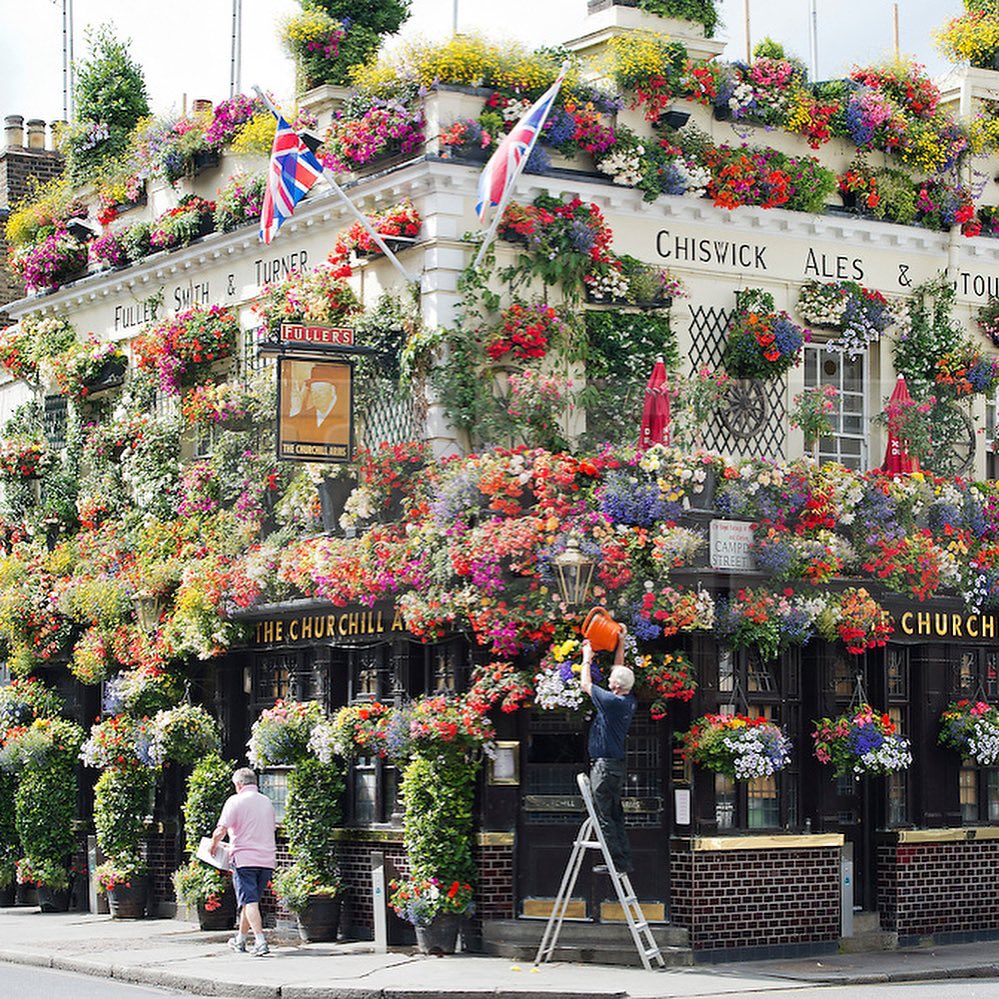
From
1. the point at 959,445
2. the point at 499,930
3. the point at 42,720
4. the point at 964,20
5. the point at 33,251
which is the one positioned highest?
the point at 964,20

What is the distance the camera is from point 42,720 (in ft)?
89.8

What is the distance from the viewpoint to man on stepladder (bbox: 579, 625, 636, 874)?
19.1 meters

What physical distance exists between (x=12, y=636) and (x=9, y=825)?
91.6 inches

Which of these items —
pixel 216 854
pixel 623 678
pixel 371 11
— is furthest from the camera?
pixel 371 11

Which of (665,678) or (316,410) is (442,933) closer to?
(665,678)

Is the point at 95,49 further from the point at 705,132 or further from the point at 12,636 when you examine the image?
the point at 705,132

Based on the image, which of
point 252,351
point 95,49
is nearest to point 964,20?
point 252,351

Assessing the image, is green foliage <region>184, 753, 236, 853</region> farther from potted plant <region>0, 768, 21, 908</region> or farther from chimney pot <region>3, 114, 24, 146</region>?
chimney pot <region>3, 114, 24, 146</region>

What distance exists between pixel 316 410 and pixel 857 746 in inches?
242

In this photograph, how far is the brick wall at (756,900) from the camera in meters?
20.4

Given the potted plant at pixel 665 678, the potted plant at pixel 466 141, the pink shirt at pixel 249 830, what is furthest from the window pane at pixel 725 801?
the potted plant at pixel 466 141

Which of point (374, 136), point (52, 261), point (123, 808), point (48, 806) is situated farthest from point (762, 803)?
point (52, 261)

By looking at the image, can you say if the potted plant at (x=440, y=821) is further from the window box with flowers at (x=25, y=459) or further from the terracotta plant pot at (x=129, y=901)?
the window box with flowers at (x=25, y=459)

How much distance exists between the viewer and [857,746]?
70.0 ft
